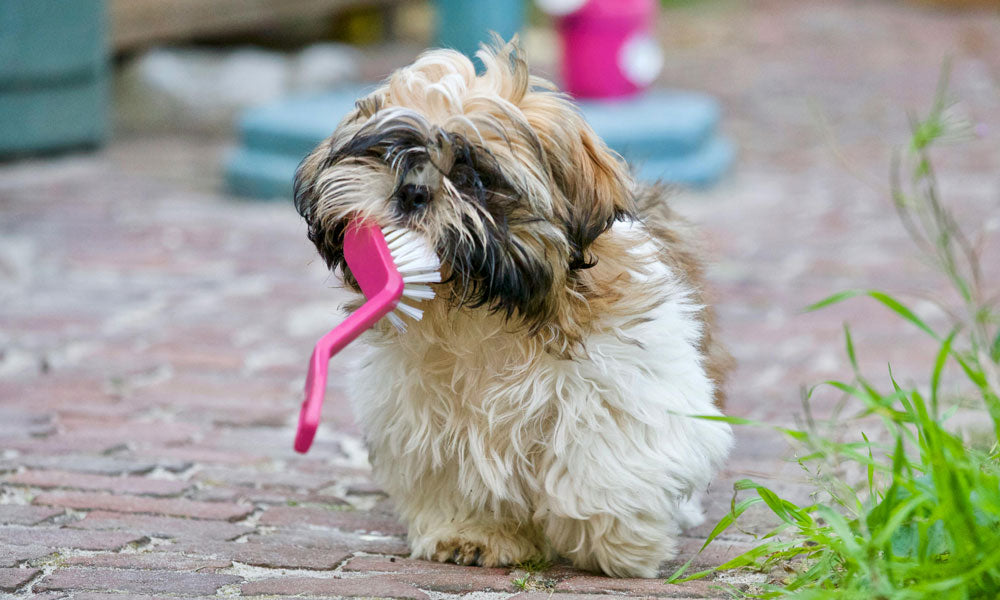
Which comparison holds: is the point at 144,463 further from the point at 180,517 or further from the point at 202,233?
the point at 202,233

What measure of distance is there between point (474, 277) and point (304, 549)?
974 millimetres

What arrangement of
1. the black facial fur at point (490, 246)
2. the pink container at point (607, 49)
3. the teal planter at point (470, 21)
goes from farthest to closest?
the teal planter at point (470, 21), the pink container at point (607, 49), the black facial fur at point (490, 246)

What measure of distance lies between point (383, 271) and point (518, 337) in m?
0.41

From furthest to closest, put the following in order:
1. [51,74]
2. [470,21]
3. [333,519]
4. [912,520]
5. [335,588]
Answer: [470,21], [51,74], [333,519], [335,588], [912,520]

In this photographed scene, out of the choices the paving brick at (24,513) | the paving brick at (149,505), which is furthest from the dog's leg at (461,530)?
the paving brick at (24,513)

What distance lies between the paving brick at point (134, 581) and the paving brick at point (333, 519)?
0.58m

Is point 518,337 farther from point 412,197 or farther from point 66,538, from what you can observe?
→ point 66,538

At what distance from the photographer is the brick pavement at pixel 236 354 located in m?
3.12

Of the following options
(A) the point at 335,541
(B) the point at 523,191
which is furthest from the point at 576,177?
(A) the point at 335,541

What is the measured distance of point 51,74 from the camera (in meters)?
9.48

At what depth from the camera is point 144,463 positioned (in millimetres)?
4047

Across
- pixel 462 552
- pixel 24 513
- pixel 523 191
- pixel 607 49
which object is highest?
pixel 523 191

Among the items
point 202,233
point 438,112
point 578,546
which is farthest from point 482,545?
point 202,233

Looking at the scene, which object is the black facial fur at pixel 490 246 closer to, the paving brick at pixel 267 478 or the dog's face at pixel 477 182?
the dog's face at pixel 477 182
